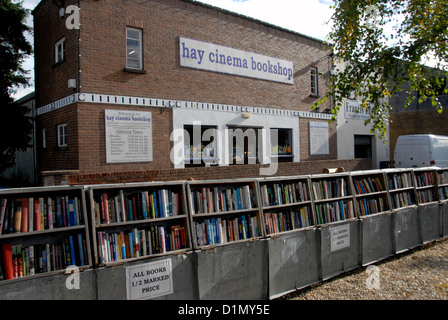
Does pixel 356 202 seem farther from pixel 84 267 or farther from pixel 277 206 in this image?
pixel 84 267

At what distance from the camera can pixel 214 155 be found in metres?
12.3

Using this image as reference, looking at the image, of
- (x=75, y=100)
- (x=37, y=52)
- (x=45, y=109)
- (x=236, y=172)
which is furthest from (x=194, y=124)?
(x=37, y=52)

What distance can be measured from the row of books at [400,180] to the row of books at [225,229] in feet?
12.6

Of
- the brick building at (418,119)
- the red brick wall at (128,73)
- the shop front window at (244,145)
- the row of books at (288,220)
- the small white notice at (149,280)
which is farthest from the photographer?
the brick building at (418,119)

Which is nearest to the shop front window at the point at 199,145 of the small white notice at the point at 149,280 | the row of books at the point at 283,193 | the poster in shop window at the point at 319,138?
the poster in shop window at the point at 319,138

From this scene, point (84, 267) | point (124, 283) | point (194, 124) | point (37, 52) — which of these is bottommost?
point (124, 283)

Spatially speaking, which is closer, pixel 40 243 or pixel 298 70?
pixel 40 243

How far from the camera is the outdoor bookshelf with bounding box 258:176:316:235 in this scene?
5.14 meters

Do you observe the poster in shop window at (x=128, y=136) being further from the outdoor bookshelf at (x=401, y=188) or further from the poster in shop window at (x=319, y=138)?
the poster in shop window at (x=319, y=138)

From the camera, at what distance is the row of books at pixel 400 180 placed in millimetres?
7117

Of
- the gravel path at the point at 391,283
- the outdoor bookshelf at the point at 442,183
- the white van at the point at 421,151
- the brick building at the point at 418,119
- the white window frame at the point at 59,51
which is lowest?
the gravel path at the point at 391,283

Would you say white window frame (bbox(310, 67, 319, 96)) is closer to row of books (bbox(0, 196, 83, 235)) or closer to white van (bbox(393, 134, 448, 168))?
white van (bbox(393, 134, 448, 168))

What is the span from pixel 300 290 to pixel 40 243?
12.4ft

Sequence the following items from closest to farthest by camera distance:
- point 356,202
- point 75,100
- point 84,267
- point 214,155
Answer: point 84,267 → point 356,202 → point 75,100 → point 214,155
